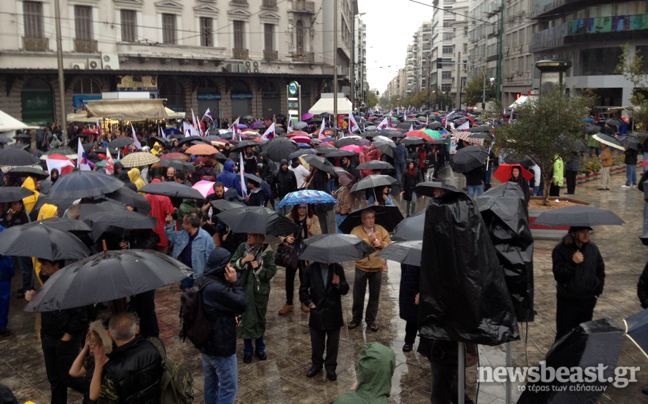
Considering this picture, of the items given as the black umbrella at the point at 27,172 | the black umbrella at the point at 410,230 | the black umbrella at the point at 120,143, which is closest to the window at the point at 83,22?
the black umbrella at the point at 120,143

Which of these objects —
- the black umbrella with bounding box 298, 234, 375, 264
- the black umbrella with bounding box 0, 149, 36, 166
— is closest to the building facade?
the black umbrella with bounding box 0, 149, 36, 166

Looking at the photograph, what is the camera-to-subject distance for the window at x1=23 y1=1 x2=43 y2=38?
115 feet

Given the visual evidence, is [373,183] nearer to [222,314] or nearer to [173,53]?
[222,314]

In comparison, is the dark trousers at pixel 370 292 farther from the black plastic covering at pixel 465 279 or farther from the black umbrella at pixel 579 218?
the black plastic covering at pixel 465 279

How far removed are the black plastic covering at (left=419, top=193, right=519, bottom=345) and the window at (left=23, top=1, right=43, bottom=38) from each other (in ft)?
122

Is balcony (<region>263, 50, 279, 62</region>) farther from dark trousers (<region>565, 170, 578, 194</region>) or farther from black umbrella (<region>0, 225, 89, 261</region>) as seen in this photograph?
black umbrella (<region>0, 225, 89, 261</region>)

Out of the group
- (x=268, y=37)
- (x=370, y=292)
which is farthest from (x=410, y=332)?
(x=268, y=37)

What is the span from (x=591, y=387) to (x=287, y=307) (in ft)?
18.9

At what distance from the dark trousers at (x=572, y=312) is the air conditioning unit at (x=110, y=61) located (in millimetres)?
35949

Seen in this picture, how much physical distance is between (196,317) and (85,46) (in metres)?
36.2

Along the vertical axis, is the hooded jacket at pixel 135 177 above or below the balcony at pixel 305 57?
below

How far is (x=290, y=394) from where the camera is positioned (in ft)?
20.0

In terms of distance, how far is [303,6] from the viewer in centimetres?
4738

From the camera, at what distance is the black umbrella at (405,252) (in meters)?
6.03
